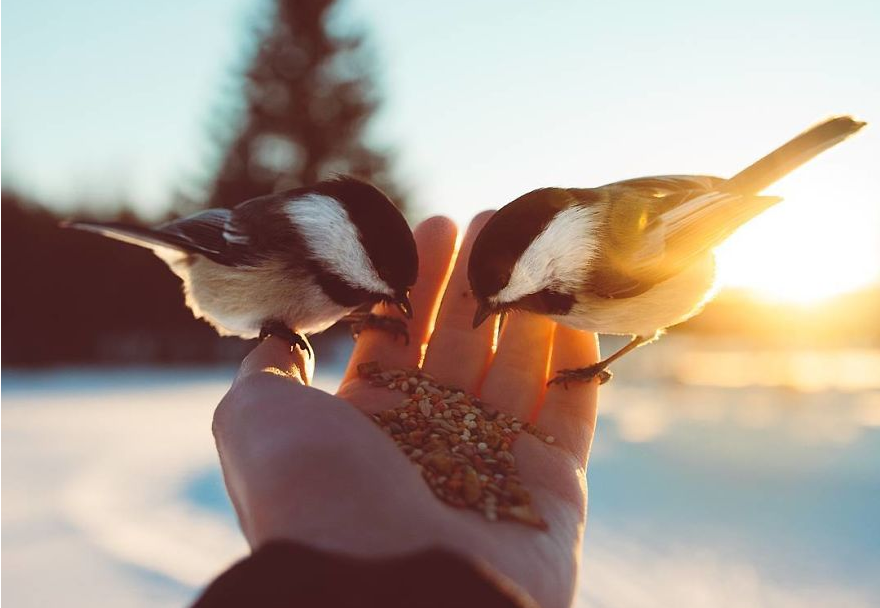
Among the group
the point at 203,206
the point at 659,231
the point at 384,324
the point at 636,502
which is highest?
the point at 203,206

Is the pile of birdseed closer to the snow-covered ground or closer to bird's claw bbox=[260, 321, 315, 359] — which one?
bird's claw bbox=[260, 321, 315, 359]

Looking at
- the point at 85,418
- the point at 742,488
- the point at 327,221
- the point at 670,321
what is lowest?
the point at 85,418

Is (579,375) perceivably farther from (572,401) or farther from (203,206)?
(203,206)

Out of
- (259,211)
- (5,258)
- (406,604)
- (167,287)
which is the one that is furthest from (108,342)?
(406,604)

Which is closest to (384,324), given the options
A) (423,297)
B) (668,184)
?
(423,297)

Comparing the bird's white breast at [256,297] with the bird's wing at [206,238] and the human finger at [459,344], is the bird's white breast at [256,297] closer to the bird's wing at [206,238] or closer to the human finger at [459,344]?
the bird's wing at [206,238]

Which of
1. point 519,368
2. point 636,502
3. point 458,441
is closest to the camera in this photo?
point 458,441

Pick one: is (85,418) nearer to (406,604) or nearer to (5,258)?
(5,258)
